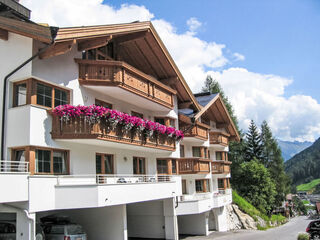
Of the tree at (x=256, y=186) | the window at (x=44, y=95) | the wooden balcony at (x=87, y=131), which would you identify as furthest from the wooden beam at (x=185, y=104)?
the tree at (x=256, y=186)

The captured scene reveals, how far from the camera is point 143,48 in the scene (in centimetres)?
1989

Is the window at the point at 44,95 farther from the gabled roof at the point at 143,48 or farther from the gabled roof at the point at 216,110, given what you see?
the gabled roof at the point at 216,110

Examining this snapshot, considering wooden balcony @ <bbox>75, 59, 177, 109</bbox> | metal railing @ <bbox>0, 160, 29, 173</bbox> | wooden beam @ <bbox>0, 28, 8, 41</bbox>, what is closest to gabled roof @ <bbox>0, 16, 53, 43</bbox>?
wooden beam @ <bbox>0, 28, 8, 41</bbox>

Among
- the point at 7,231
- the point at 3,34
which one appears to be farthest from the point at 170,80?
the point at 7,231

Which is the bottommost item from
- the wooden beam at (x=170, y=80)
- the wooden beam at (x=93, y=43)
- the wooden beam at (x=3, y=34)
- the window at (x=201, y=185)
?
the window at (x=201, y=185)

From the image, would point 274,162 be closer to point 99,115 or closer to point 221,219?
point 221,219

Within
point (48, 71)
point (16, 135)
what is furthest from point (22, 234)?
point (48, 71)

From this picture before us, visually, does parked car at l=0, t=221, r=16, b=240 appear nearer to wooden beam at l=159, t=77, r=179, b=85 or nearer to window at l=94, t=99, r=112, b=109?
window at l=94, t=99, r=112, b=109

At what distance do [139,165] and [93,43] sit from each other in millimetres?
8071

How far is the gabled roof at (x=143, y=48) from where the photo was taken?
1489cm

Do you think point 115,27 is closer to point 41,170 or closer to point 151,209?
point 41,170

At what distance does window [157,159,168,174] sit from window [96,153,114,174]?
4.84 meters

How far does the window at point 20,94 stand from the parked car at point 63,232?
5.32m

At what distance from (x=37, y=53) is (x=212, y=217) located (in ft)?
76.9
